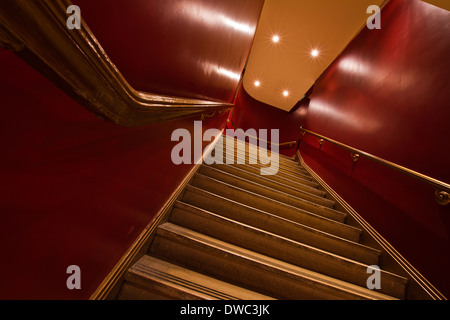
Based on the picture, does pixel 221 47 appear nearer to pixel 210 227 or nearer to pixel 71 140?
pixel 210 227

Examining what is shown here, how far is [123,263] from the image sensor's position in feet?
3.93

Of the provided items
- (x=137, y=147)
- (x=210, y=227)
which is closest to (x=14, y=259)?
(x=137, y=147)

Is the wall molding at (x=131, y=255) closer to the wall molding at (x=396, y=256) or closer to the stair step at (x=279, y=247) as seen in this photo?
the stair step at (x=279, y=247)

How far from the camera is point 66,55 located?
463 millimetres

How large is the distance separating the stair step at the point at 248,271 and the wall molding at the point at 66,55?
3.36 ft

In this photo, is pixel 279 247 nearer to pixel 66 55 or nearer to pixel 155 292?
pixel 155 292

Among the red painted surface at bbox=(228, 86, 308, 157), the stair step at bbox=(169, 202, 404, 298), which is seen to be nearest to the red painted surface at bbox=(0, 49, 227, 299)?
the stair step at bbox=(169, 202, 404, 298)

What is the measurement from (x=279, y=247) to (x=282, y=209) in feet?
1.93

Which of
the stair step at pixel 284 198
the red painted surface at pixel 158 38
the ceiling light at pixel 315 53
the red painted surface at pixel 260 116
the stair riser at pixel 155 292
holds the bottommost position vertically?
the stair riser at pixel 155 292

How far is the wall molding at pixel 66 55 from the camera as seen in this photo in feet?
1.21

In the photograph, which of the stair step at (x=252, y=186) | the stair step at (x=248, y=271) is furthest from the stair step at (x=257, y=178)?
the stair step at (x=248, y=271)

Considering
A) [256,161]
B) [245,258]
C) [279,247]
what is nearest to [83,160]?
[245,258]
